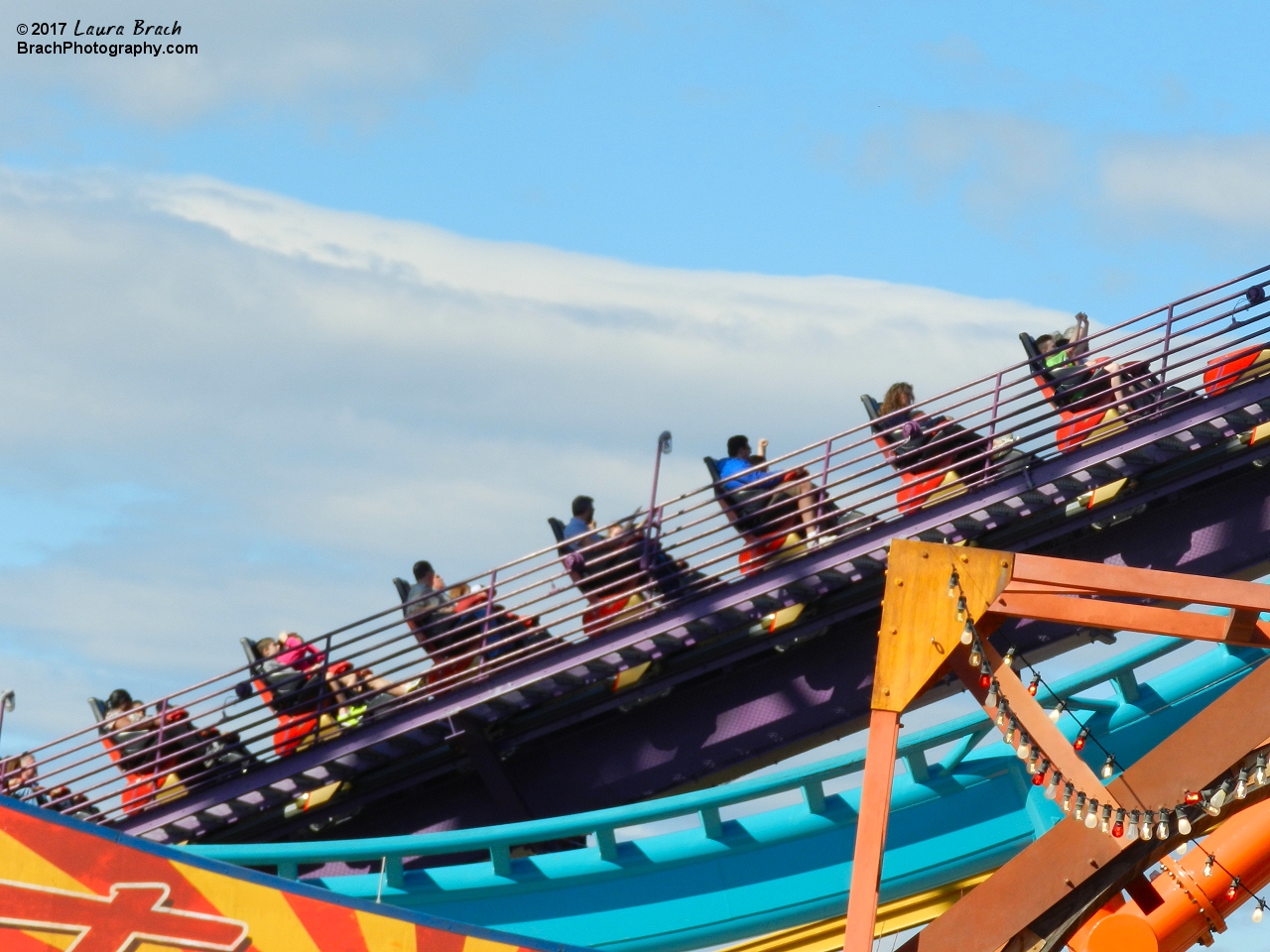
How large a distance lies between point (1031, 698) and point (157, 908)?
19.1 feet

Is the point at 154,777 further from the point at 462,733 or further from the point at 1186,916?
the point at 1186,916

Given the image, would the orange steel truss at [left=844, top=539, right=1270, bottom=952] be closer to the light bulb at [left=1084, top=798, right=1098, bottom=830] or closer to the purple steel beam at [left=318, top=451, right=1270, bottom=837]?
the light bulb at [left=1084, top=798, right=1098, bottom=830]

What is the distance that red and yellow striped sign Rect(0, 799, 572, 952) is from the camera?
37.3 ft

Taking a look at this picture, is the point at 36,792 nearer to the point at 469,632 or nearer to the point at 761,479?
the point at 469,632

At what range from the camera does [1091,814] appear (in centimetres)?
966

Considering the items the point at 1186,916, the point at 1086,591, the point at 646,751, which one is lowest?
the point at 1186,916

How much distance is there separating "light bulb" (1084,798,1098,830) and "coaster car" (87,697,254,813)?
729 centimetres

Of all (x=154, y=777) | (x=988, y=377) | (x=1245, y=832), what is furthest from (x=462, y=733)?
(x=1245, y=832)

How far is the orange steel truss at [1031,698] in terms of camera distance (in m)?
9.48

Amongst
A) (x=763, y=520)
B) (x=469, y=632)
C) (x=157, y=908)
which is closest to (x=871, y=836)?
(x=763, y=520)

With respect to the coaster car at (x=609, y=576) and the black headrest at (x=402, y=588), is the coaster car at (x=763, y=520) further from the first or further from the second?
the black headrest at (x=402, y=588)

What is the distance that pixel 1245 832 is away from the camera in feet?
37.2

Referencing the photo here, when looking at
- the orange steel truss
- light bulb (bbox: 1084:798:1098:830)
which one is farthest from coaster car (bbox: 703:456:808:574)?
light bulb (bbox: 1084:798:1098:830)

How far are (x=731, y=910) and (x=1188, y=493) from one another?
4.86m
